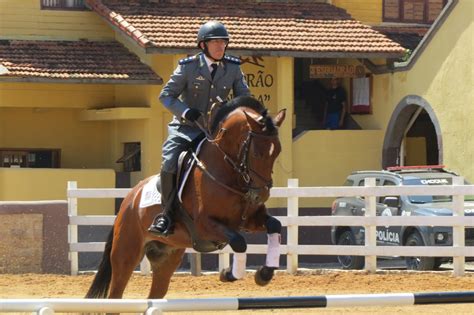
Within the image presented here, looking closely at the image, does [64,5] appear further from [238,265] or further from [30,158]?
[238,265]

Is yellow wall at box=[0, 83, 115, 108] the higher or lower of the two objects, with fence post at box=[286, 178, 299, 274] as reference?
higher

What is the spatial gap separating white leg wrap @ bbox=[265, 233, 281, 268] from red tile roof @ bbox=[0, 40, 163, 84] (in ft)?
53.5

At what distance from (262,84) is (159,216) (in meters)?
17.0

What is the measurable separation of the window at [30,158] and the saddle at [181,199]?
17.6 meters

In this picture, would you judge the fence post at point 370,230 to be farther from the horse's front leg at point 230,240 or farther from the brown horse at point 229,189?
the horse's front leg at point 230,240

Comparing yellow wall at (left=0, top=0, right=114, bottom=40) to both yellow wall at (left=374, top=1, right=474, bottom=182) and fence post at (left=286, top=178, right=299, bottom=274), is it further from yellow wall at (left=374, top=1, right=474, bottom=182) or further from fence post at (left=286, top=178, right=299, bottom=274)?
fence post at (left=286, top=178, right=299, bottom=274)

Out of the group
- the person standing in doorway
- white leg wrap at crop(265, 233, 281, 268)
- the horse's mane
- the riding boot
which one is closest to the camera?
white leg wrap at crop(265, 233, 281, 268)

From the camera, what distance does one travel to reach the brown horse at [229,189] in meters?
10.4

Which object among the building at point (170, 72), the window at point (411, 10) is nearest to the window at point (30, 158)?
the building at point (170, 72)

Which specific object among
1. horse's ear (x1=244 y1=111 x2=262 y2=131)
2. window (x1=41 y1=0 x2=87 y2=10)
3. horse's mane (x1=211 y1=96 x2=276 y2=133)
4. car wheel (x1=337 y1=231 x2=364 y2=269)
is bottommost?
car wheel (x1=337 y1=231 x2=364 y2=269)

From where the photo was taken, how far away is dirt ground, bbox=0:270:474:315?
16.8 meters

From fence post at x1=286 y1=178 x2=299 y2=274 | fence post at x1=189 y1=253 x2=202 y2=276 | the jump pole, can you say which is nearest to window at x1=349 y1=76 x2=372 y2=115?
fence post at x1=286 y1=178 x2=299 y2=274

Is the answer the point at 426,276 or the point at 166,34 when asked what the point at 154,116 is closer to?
the point at 166,34

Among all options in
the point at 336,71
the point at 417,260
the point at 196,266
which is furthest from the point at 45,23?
the point at 417,260
